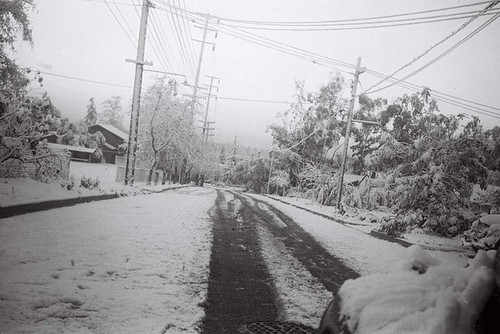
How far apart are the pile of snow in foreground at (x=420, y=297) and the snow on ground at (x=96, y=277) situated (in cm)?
222

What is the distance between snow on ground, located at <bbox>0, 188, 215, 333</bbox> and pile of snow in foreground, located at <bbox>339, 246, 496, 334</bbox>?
7.27 feet

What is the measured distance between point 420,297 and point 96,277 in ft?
14.1

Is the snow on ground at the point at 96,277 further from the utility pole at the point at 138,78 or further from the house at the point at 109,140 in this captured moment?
the house at the point at 109,140

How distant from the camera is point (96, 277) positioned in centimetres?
454

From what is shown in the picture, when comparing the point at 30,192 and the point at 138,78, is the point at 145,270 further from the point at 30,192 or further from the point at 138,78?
the point at 138,78

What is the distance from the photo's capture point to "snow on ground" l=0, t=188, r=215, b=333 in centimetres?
330

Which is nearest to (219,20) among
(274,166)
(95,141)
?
(274,166)

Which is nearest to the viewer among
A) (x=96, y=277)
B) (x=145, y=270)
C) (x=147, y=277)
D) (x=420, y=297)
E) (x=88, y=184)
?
(x=420, y=297)

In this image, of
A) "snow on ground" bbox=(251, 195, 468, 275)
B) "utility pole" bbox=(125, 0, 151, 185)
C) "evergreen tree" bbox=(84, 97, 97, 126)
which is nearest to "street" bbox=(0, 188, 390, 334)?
"snow on ground" bbox=(251, 195, 468, 275)

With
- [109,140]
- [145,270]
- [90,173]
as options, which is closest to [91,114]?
[109,140]

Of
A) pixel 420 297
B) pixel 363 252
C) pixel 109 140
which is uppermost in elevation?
pixel 109 140

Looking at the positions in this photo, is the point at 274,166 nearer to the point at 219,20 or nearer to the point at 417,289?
Answer: the point at 219,20

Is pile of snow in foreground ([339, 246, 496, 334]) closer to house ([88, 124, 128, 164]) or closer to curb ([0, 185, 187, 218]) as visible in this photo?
curb ([0, 185, 187, 218])

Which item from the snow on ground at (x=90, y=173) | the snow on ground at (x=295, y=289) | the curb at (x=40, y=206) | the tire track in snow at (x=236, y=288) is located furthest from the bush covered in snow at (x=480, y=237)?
the snow on ground at (x=90, y=173)
